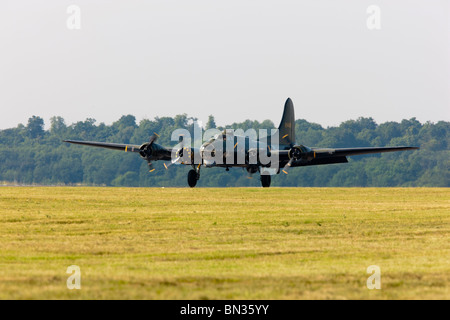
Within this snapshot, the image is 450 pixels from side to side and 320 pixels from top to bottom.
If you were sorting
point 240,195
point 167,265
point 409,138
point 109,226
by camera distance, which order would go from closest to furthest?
point 167,265, point 109,226, point 240,195, point 409,138

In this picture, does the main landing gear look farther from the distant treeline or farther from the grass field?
the distant treeline

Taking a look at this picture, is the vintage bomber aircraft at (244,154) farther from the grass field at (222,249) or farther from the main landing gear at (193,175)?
the grass field at (222,249)

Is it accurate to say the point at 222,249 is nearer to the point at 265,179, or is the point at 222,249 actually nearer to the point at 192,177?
the point at 192,177

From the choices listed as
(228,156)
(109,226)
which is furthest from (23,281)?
(228,156)

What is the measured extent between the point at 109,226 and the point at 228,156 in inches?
1036

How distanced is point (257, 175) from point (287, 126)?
6067cm

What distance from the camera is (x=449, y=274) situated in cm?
1798

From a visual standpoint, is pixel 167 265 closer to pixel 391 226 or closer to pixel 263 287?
pixel 263 287

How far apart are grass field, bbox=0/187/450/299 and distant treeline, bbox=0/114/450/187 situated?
298 feet

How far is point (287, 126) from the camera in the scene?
66938mm

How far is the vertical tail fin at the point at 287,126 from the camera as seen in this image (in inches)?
2589

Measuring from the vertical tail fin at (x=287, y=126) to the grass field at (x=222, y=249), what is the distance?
76.5 feet

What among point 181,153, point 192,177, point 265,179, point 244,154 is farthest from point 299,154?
point 181,153
